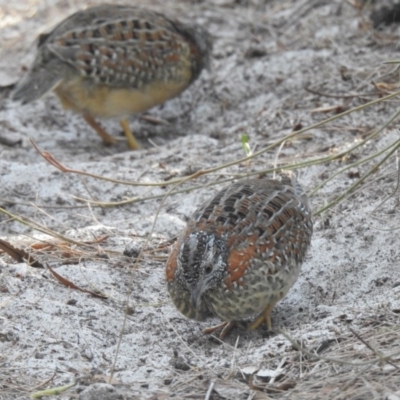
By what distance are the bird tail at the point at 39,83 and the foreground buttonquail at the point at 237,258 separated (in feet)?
11.9

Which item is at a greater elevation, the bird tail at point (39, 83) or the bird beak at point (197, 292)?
the bird beak at point (197, 292)

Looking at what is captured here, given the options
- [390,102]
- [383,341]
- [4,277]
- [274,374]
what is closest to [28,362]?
[4,277]

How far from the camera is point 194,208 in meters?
7.18

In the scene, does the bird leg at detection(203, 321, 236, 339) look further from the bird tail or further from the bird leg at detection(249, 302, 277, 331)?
the bird tail

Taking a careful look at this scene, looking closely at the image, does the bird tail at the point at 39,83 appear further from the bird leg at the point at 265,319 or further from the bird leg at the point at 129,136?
the bird leg at the point at 265,319

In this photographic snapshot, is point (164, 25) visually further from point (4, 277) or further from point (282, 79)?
point (4, 277)

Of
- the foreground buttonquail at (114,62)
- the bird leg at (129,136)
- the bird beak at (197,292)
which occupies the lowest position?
the bird leg at (129,136)

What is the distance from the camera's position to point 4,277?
18.9 feet

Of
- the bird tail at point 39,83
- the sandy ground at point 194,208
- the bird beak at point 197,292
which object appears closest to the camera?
the sandy ground at point 194,208

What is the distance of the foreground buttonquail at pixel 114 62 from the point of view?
883 centimetres

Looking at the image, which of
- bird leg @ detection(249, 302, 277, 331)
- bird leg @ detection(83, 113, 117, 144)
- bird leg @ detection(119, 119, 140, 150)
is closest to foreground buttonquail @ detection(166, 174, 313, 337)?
bird leg @ detection(249, 302, 277, 331)

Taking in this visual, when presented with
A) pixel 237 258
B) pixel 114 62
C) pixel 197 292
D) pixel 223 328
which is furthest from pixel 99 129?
pixel 197 292

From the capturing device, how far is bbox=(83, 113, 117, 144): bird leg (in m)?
9.29

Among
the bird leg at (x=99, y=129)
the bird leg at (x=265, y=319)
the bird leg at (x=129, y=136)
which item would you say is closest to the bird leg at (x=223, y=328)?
the bird leg at (x=265, y=319)
